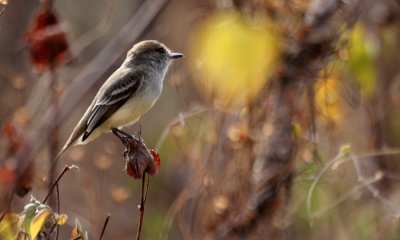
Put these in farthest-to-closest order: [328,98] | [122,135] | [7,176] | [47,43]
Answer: [328,98], [47,43], [122,135], [7,176]

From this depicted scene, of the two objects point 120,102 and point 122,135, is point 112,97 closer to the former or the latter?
point 120,102

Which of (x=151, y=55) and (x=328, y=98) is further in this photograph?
(x=151, y=55)

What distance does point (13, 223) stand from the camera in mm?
3719

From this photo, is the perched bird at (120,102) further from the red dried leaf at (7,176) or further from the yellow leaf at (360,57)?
the yellow leaf at (360,57)

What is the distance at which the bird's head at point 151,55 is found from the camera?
20.3 feet

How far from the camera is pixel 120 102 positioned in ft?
18.5

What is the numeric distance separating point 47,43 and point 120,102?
0.56 meters

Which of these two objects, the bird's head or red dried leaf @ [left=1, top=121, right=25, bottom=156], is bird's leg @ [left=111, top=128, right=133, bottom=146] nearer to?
red dried leaf @ [left=1, top=121, right=25, bottom=156]

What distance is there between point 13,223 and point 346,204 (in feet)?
14.1

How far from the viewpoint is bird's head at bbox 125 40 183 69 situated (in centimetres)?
619

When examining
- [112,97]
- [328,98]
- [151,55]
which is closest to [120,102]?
[112,97]

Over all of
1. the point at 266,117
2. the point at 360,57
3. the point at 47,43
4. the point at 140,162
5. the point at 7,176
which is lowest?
the point at 266,117

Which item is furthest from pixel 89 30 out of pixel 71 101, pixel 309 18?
pixel 71 101

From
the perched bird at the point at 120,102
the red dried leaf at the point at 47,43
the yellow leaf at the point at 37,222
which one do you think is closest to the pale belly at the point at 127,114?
the perched bird at the point at 120,102
